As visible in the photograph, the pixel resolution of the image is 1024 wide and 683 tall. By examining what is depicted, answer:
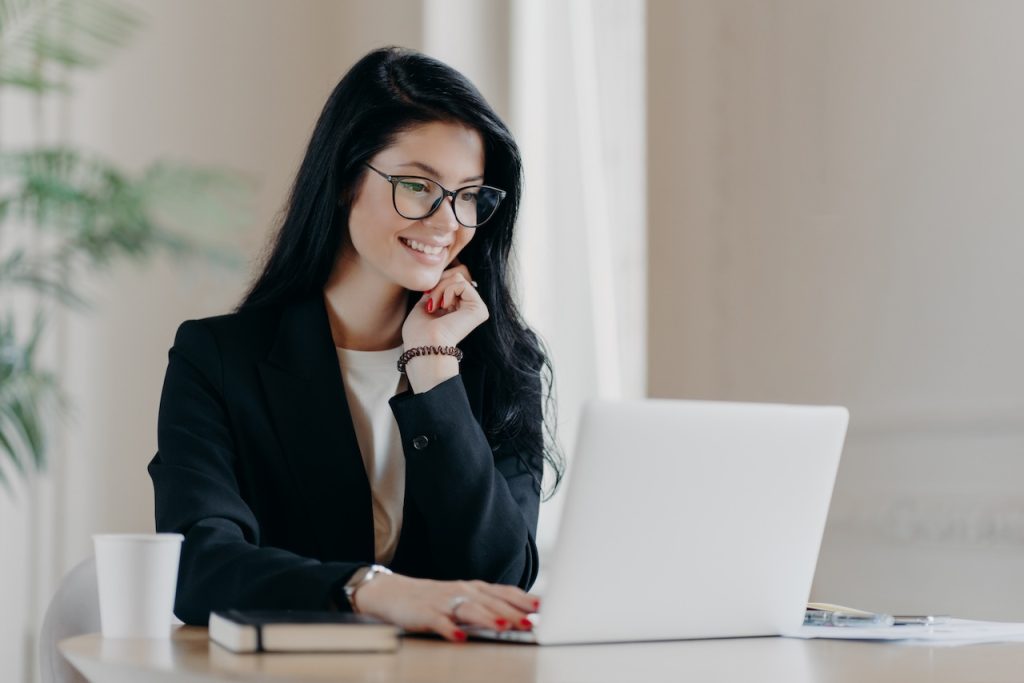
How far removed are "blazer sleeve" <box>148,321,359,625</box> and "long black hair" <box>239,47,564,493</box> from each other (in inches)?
6.9

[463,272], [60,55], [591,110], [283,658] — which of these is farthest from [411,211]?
[591,110]

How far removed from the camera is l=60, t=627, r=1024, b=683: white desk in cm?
95

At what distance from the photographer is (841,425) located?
48.4 inches

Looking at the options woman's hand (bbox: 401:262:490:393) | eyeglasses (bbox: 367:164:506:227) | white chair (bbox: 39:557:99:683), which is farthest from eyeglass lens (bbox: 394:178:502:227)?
white chair (bbox: 39:557:99:683)

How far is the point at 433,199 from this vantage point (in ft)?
5.74

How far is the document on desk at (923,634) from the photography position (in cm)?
129

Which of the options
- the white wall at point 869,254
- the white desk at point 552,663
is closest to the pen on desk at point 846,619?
the white desk at point 552,663

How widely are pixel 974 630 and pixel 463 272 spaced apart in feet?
2.89

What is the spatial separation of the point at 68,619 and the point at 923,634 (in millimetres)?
929

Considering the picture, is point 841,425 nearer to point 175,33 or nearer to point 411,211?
point 411,211

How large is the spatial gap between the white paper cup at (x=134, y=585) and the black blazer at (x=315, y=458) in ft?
0.92

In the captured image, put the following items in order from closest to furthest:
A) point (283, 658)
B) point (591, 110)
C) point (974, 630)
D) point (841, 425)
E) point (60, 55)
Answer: point (283, 658) → point (841, 425) → point (974, 630) → point (60, 55) → point (591, 110)

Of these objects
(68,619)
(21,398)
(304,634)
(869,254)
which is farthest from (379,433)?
(21,398)

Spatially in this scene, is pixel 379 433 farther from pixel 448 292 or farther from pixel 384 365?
pixel 448 292
